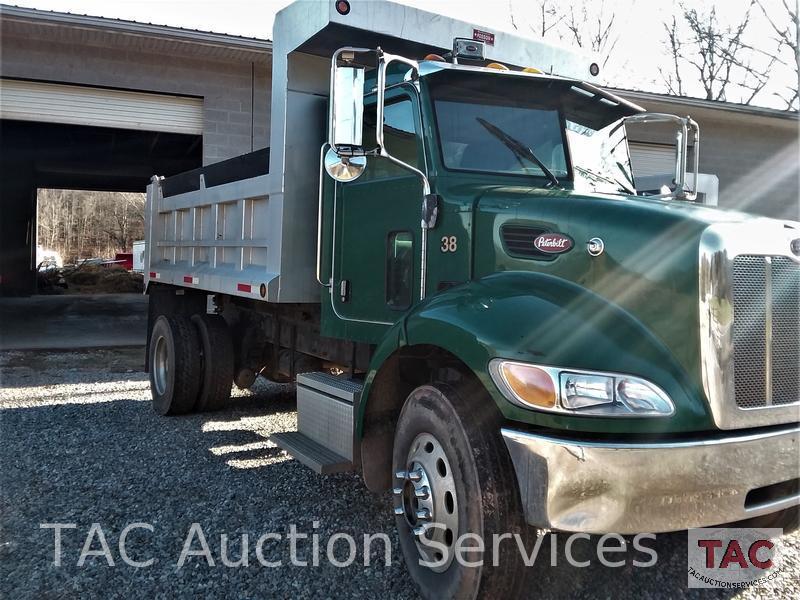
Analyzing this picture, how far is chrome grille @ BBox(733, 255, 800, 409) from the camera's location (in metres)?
2.76

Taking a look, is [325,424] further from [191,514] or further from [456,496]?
[456,496]

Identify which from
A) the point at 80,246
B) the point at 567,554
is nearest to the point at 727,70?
the point at 567,554

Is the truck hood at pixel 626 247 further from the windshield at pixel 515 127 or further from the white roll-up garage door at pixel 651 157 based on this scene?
the white roll-up garage door at pixel 651 157

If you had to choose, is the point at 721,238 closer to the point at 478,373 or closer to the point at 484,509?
the point at 478,373

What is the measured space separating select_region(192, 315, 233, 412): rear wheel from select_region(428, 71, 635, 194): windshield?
3762 millimetres

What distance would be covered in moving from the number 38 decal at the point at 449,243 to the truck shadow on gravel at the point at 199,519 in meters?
1.61

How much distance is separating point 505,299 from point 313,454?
1.69m

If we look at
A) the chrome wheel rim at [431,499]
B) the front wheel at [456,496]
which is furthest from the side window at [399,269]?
the chrome wheel rim at [431,499]

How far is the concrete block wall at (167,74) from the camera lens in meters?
10.5

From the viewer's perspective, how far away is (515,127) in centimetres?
384

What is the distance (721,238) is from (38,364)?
986 centimetres

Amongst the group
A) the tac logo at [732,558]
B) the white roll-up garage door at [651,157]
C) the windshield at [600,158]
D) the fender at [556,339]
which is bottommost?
the tac logo at [732,558]

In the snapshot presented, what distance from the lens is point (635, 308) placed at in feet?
9.36

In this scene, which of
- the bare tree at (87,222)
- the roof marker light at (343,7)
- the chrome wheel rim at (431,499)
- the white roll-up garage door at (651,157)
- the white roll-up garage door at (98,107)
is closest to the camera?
the chrome wheel rim at (431,499)
